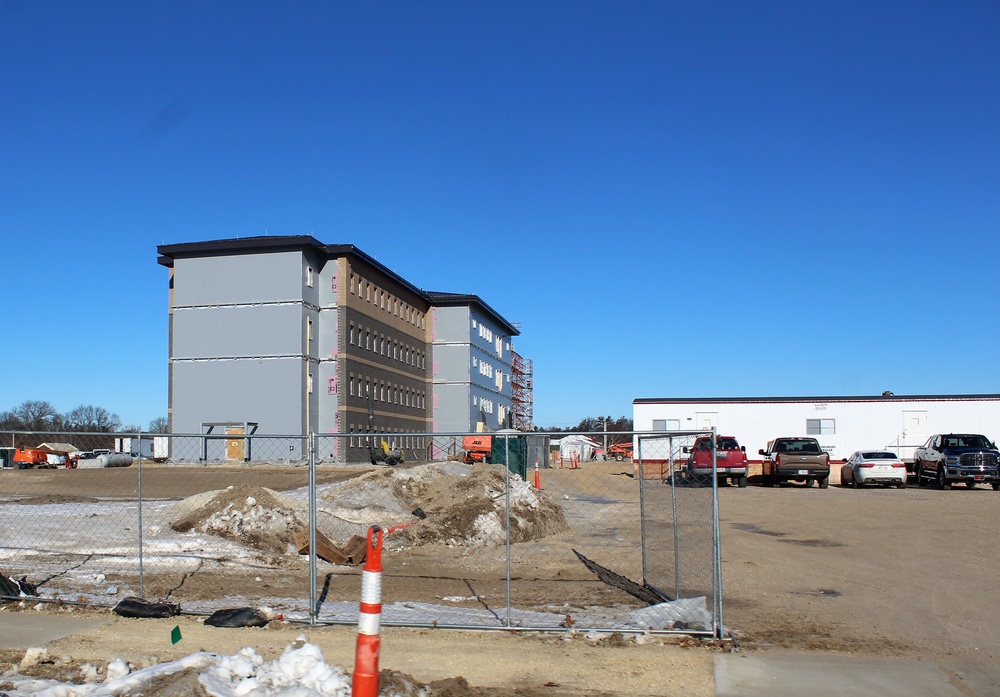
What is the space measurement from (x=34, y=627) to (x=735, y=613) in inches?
302

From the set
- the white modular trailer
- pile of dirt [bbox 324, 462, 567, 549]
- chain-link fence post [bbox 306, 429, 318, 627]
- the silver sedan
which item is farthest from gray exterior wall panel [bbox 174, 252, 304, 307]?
chain-link fence post [bbox 306, 429, 318, 627]

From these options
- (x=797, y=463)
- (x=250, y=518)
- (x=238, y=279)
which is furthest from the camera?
(x=238, y=279)

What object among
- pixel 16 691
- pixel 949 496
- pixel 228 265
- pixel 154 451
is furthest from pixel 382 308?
pixel 16 691

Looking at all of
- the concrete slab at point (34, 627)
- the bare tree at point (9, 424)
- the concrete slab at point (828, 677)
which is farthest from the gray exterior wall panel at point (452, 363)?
the concrete slab at point (828, 677)

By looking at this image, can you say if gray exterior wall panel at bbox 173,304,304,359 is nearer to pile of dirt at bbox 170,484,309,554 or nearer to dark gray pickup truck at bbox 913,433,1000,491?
dark gray pickup truck at bbox 913,433,1000,491

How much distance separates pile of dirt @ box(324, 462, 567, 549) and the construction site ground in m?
0.59

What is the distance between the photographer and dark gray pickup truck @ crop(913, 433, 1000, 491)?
→ 3625cm

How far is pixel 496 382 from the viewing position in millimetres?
105125

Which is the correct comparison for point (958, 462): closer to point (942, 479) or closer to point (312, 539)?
point (942, 479)

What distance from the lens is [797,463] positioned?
38469 millimetres

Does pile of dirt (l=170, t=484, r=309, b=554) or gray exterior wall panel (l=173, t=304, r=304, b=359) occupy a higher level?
gray exterior wall panel (l=173, t=304, r=304, b=359)

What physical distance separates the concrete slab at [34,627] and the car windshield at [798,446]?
1347 inches

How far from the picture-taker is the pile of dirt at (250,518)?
53.9 feet

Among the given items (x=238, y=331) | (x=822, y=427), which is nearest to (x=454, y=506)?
(x=822, y=427)
